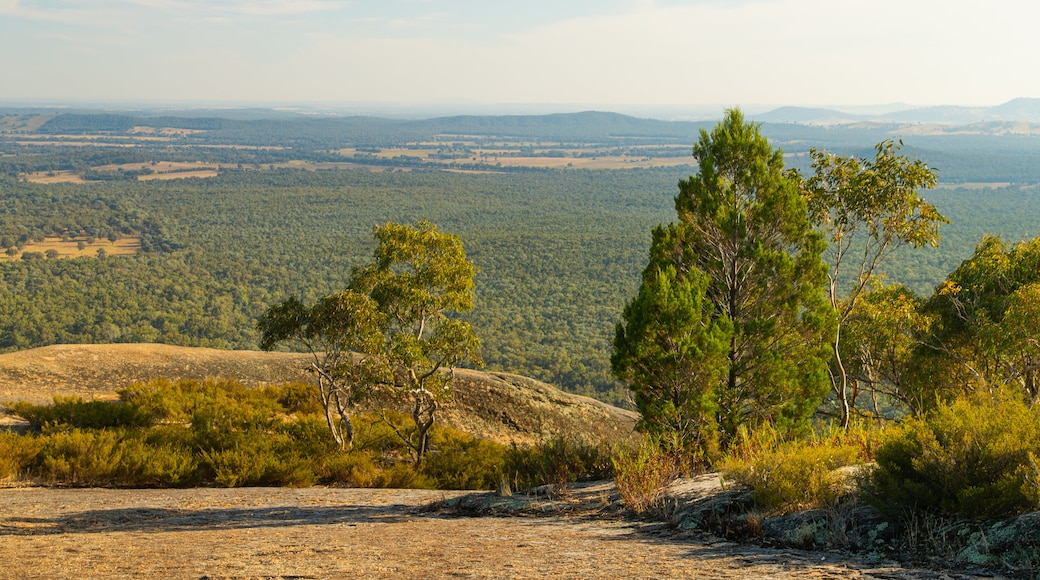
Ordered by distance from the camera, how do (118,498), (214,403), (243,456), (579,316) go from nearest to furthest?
1. (118,498)
2. (243,456)
3. (214,403)
4. (579,316)

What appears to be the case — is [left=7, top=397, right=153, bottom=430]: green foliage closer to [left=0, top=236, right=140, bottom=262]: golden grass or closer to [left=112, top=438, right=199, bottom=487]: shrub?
[left=112, top=438, right=199, bottom=487]: shrub

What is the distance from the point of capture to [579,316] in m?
80.5

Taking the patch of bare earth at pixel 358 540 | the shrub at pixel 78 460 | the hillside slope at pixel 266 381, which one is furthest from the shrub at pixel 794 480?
the hillside slope at pixel 266 381

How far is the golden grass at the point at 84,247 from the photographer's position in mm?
100706

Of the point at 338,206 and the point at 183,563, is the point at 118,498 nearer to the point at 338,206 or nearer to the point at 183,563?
→ the point at 183,563

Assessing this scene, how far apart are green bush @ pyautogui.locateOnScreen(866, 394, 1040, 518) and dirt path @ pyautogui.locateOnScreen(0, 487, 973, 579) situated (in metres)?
0.83

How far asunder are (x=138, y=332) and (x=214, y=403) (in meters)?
50.0

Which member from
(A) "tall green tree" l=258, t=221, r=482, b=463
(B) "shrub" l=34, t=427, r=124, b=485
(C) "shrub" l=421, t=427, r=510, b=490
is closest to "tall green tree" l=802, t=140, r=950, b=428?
(C) "shrub" l=421, t=427, r=510, b=490

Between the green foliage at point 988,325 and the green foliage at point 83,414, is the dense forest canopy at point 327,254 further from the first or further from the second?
the green foliage at point 83,414

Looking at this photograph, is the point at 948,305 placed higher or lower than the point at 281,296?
higher

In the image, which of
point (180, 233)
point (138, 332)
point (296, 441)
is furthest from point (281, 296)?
point (296, 441)

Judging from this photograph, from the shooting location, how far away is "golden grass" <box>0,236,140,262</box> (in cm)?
10071

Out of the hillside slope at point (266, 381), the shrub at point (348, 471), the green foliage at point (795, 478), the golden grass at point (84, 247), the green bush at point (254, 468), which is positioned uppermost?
the green foliage at point (795, 478)

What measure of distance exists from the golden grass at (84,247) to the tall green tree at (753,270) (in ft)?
349
